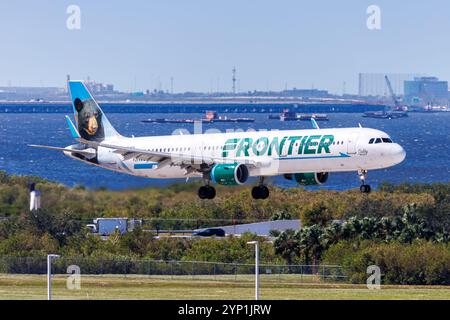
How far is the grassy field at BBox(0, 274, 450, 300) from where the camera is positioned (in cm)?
8319

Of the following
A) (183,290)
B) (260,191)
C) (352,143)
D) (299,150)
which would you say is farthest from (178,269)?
(352,143)

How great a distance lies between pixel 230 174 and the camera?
96375mm

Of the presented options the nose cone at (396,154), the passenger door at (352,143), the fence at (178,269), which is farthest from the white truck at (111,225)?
the nose cone at (396,154)

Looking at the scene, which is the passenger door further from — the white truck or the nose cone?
the white truck

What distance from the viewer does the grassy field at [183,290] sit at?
83188mm

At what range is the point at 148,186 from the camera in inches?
4058

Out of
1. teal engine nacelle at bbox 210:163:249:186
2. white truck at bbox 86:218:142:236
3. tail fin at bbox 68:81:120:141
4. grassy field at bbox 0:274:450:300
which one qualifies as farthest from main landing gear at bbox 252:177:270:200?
white truck at bbox 86:218:142:236

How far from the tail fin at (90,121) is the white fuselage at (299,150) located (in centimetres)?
1039

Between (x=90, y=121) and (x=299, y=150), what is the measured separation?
25.5 metres

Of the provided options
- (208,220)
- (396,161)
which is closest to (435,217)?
(208,220)

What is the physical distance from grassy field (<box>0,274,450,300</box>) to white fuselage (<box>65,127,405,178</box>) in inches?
320

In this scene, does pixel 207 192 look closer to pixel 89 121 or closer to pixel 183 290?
pixel 183 290
